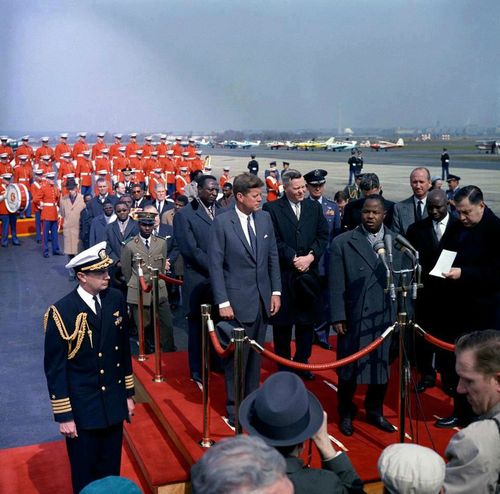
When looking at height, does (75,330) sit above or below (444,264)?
below

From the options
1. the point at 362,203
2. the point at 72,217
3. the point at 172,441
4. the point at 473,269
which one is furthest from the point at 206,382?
Answer: the point at 72,217

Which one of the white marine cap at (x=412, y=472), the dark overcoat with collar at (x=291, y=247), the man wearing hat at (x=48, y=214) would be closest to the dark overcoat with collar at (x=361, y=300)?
the dark overcoat with collar at (x=291, y=247)

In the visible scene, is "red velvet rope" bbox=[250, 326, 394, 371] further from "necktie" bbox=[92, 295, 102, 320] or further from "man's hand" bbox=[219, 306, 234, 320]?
"necktie" bbox=[92, 295, 102, 320]

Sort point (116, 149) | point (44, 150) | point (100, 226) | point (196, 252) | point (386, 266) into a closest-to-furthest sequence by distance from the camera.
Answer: point (386, 266) < point (196, 252) < point (100, 226) < point (44, 150) < point (116, 149)

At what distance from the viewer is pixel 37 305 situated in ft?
33.2

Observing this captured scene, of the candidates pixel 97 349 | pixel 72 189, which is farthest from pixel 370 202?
pixel 72 189

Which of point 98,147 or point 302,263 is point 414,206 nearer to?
point 302,263

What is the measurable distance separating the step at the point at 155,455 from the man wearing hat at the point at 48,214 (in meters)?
9.28

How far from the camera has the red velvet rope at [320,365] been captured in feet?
14.6

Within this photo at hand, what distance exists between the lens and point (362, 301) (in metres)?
4.97

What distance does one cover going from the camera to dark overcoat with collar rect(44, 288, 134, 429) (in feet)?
12.6

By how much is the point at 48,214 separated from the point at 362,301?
10.7 m

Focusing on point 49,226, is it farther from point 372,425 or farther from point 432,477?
point 432,477

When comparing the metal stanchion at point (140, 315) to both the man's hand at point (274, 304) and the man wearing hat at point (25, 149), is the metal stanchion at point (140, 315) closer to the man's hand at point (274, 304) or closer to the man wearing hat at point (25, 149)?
the man's hand at point (274, 304)
